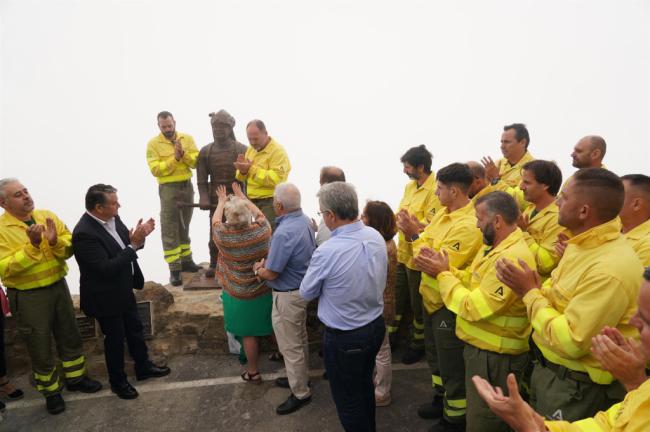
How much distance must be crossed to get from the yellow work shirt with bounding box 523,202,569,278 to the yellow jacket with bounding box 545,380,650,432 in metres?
1.77

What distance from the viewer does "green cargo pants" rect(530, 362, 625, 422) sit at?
2129 mm

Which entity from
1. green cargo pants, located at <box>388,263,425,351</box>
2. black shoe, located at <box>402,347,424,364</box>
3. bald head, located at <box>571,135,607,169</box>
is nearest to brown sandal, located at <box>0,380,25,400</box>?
green cargo pants, located at <box>388,263,425,351</box>

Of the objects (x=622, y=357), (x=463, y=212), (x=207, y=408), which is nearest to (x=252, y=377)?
(x=207, y=408)

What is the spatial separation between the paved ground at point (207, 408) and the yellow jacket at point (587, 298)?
1.98 metres

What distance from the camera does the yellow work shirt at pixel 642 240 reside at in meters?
2.39

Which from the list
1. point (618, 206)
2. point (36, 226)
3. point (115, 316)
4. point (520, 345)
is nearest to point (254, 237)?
point (115, 316)

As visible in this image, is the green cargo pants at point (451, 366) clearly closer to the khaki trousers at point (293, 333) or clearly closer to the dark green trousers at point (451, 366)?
the dark green trousers at point (451, 366)

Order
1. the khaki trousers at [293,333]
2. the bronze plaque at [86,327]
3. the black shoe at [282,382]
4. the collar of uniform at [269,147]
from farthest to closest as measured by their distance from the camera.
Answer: the collar of uniform at [269,147]
the bronze plaque at [86,327]
the black shoe at [282,382]
the khaki trousers at [293,333]

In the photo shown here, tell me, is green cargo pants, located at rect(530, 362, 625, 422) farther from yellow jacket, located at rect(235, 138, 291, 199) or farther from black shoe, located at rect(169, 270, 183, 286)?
black shoe, located at rect(169, 270, 183, 286)

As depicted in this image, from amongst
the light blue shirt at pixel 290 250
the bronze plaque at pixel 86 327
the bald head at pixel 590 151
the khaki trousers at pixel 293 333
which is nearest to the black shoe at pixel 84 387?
the bronze plaque at pixel 86 327

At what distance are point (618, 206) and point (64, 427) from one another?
4943 mm

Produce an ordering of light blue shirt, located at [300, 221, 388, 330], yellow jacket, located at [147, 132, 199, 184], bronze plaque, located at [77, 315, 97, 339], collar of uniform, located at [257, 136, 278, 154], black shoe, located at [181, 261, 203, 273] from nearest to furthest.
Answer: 1. light blue shirt, located at [300, 221, 388, 330]
2. bronze plaque, located at [77, 315, 97, 339]
3. collar of uniform, located at [257, 136, 278, 154]
4. yellow jacket, located at [147, 132, 199, 184]
5. black shoe, located at [181, 261, 203, 273]

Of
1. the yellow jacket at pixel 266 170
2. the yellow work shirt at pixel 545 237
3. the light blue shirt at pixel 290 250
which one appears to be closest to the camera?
the yellow work shirt at pixel 545 237

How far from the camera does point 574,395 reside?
216 centimetres
